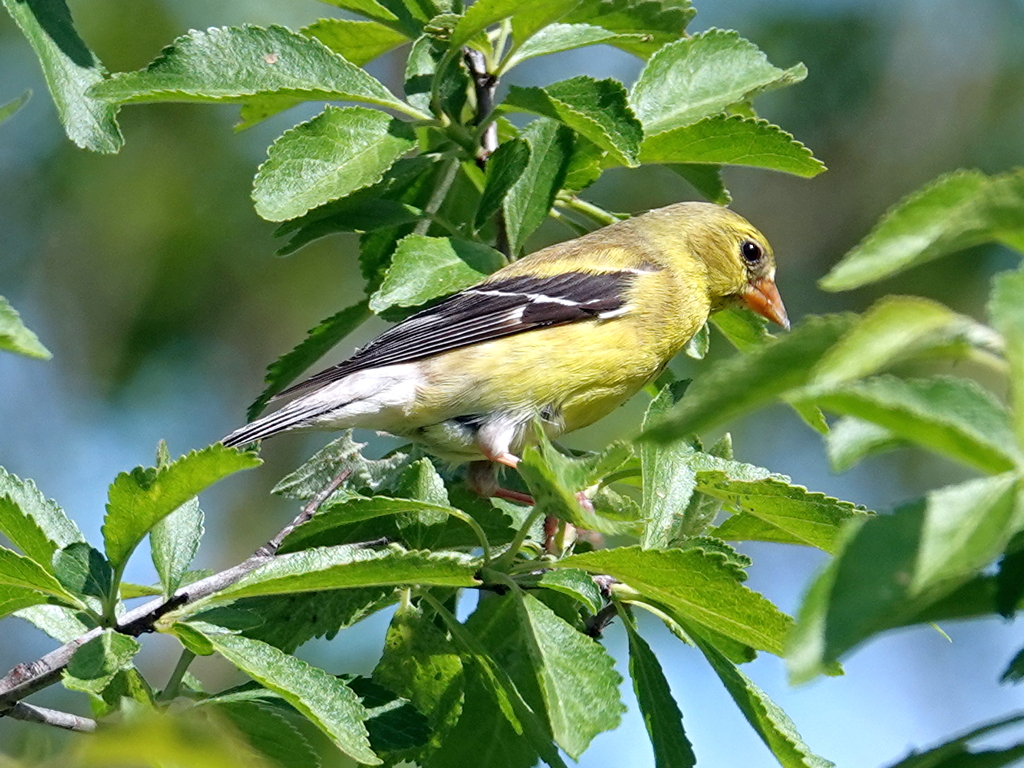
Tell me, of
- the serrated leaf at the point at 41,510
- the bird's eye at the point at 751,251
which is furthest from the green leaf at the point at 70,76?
the bird's eye at the point at 751,251

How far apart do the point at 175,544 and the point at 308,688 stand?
18.6 inches

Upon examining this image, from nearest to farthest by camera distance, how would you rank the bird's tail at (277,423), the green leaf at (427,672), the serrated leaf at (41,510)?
the serrated leaf at (41,510)
the green leaf at (427,672)
the bird's tail at (277,423)

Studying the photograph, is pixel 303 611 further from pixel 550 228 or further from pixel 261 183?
pixel 550 228

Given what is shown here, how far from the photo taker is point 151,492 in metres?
2.11

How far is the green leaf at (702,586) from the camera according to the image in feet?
7.16

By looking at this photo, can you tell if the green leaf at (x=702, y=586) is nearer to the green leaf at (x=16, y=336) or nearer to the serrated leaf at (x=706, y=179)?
the green leaf at (x=16, y=336)

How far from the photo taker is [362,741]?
212 centimetres

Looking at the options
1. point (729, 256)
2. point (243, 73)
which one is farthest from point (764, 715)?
point (729, 256)

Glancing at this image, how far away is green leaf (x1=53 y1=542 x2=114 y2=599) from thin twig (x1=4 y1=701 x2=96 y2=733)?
0.74 ft

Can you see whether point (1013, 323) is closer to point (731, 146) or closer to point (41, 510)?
point (41, 510)

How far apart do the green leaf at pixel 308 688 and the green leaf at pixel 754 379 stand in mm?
1184

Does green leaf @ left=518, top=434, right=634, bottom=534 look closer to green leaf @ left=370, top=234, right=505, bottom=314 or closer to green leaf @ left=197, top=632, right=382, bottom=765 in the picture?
green leaf @ left=197, top=632, right=382, bottom=765

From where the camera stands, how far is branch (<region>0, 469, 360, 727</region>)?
2164 millimetres

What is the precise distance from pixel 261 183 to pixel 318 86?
266mm
